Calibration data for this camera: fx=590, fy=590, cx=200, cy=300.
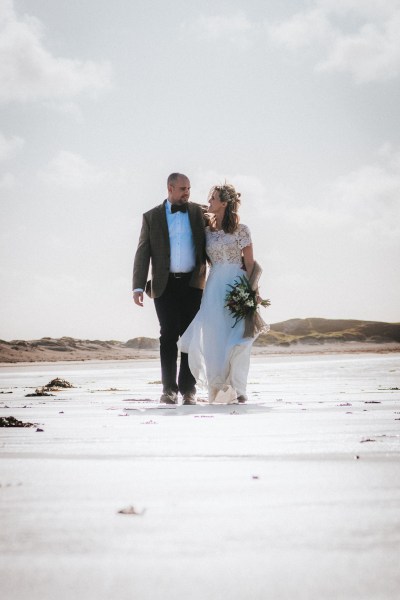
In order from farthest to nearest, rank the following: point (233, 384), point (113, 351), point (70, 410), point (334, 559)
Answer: point (113, 351) < point (233, 384) < point (70, 410) < point (334, 559)

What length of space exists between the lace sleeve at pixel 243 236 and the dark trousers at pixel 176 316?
0.54m

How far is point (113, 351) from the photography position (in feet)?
125

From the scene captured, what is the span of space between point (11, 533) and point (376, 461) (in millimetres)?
1124

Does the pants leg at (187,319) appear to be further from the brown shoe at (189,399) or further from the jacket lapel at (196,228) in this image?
the jacket lapel at (196,228)

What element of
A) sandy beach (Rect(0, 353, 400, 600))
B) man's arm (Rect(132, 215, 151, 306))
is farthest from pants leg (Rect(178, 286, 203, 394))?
sandy beach (Rect(0, 353, 400, 600))

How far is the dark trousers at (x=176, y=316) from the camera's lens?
206 inches

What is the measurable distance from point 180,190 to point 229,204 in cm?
46

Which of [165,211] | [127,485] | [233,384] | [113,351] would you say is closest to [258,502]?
[127,485]

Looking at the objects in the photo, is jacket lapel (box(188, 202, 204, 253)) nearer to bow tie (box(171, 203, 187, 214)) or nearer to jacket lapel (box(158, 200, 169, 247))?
bow tie (box(171, 203, 187, 214))

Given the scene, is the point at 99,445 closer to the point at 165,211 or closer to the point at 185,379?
the point at 185,379

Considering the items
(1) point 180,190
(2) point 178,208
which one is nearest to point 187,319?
(2) point 178,208

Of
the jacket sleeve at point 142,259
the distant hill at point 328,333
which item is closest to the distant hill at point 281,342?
the distant hill at point 328,333

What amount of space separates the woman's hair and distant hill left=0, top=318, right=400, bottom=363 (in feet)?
84.5

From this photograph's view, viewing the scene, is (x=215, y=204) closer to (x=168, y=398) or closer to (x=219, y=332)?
(x=219, y=332)
